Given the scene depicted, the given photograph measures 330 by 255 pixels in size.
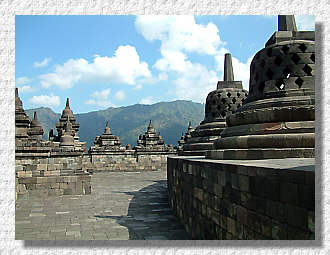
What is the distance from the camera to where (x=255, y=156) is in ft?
17.0

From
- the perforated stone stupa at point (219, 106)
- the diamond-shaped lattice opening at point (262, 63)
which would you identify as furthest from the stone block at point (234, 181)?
the perforated stone stupa at point (219, 106)

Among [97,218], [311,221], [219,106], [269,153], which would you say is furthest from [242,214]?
[219,106]

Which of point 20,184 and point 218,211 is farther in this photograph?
point 20,184

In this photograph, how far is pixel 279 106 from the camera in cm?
567

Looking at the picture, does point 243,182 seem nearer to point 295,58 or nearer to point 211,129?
point 295,58

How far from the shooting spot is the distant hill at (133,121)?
142 m

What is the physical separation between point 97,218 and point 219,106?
5313 mm

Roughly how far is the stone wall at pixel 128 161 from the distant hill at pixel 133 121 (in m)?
109

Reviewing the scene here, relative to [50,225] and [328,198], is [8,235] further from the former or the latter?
[50,225]

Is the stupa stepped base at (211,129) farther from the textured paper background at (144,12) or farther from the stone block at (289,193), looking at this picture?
the stone block at (289,193)

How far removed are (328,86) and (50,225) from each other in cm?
611

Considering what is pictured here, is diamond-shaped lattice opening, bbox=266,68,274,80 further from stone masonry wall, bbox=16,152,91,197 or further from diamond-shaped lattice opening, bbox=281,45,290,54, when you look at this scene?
stone masonry wall, bbox=16,152,91,197

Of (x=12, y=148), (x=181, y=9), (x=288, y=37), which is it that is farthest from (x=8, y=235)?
(x=288, y=37)

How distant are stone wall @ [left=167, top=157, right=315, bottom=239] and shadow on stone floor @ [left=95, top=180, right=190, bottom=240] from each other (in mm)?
640
